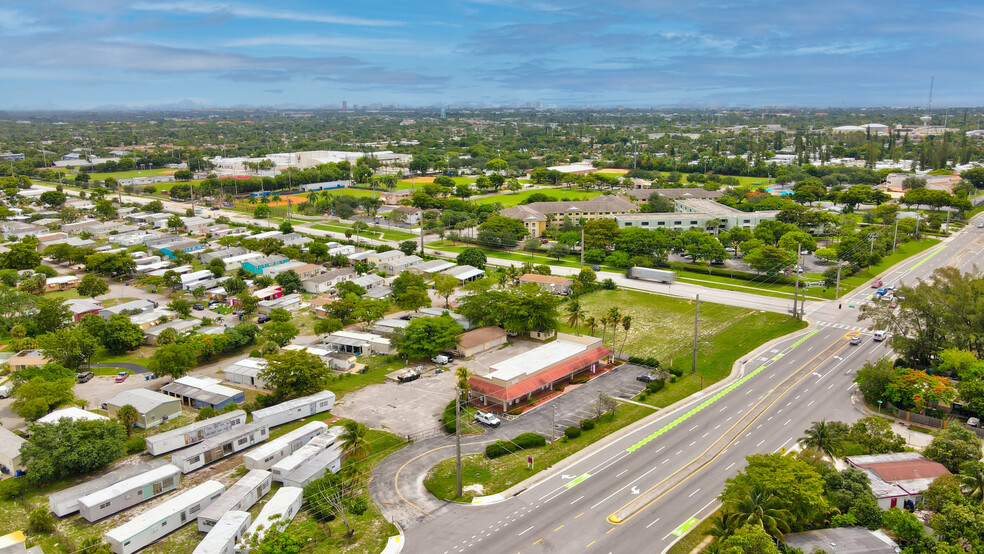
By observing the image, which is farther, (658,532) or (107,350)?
(107,350)

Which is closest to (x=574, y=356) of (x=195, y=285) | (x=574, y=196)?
(x=195, y=285)

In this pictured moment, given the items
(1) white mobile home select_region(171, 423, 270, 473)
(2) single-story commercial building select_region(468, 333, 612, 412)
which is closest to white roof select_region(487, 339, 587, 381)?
(2) single-story commercial building select_region(468, 333, 612, 412)

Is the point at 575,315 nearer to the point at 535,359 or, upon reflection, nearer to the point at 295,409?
the point at 535,359

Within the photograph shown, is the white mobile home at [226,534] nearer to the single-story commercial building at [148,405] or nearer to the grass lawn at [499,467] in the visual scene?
the grass lawn at [499,467]

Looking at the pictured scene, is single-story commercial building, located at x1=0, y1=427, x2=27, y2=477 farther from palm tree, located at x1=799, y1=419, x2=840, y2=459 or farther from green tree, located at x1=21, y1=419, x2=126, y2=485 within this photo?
palm tree, located at x1=799, y1=419, x2=840, y2=459

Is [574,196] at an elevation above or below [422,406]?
above

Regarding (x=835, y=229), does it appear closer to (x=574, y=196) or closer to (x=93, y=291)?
(x=574, y=196)

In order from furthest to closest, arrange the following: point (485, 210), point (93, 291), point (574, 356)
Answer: point (485, 210)
point (93, 291)
point (574, 356)

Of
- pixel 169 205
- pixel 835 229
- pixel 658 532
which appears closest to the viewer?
pixel 658 532
